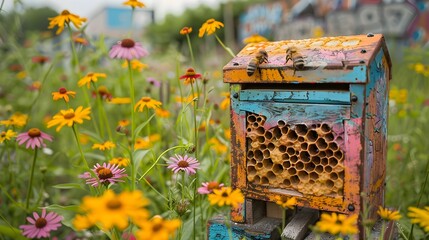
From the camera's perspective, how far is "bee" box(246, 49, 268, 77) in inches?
40.6

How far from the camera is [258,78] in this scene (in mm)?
1080

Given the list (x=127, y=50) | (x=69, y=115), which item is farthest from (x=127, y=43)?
(x=69, y=115)

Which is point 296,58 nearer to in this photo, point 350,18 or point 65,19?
point 65,19

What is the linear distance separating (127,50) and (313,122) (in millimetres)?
512

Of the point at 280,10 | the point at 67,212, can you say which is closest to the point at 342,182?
the point at 67,212

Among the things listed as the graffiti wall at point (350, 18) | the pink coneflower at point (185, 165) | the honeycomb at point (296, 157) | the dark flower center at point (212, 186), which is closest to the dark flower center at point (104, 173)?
the pink coneflower at point (185, 165)

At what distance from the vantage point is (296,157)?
108cm

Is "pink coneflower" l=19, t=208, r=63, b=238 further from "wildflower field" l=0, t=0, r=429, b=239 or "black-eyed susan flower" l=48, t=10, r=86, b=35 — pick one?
"black-eyed susan flower" l=48, t=10, r=86, b=35

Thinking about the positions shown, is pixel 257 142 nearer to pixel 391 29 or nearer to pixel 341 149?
pixel 341 149

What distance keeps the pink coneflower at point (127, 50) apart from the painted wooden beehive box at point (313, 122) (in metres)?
0.24

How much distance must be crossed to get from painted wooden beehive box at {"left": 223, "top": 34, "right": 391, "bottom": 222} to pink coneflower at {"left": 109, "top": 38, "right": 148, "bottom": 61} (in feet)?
0.78

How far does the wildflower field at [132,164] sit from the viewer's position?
2.89 feet

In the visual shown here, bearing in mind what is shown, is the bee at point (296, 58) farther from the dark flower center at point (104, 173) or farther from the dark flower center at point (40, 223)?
the dark flower center at point (40, 223)

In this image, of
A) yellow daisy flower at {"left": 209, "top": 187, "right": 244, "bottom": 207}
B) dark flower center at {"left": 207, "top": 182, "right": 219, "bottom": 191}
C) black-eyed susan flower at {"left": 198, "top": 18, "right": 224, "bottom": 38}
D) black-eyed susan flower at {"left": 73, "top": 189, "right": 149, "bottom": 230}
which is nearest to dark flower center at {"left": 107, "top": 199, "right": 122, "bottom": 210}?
black-eyed susan flower at {"left": 73, "top": 189, "right": 149, "bottom": 230}
